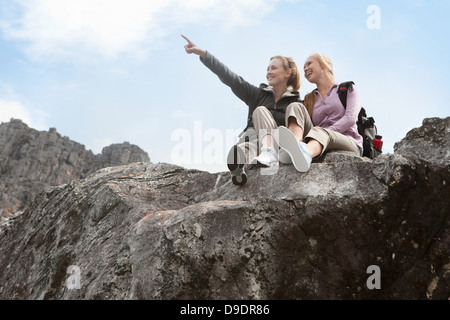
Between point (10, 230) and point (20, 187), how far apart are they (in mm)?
93908

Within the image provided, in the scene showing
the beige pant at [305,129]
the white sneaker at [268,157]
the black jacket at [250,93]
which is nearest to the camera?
the white sneaker at [268,157]

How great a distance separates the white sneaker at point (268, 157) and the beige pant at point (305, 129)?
1.16 ft

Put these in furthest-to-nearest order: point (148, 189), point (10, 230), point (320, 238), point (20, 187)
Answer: point (20, 187) → point (10, 230) → point (148, 189) → point (320, 238)

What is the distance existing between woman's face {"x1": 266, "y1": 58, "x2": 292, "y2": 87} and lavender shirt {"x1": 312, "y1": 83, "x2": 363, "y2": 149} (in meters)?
0.71

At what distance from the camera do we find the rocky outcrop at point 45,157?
98.0 m

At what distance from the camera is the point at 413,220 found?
5281 millimetres

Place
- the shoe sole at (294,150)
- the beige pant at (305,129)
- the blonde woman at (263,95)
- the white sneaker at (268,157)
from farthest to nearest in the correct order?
the blonde woman at (263,95)
the beige pant at (305,129)
the white sneaker at (268,157)
the shoe sole at (294,150)

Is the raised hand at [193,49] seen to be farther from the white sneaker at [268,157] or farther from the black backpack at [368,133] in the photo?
the black backpack at [368,133]

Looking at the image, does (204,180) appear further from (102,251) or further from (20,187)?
(20,187)

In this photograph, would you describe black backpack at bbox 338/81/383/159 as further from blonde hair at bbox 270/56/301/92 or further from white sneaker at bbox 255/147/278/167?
white sneaker at bbox 255/147/278/167

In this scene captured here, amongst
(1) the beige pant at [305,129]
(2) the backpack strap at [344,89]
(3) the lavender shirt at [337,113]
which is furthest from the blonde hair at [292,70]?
(1) the beige pant at [305,129]

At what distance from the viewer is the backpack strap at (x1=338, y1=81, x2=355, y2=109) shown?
7.56 metres

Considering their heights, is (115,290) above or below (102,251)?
below

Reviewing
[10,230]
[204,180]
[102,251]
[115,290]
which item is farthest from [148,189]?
[10,230]
